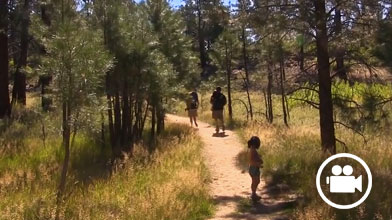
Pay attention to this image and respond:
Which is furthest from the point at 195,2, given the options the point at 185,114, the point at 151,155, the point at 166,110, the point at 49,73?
the point at 49,73

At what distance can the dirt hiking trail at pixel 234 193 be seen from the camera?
891 cm

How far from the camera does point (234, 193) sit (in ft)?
34.4

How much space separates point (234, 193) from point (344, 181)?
101 inches

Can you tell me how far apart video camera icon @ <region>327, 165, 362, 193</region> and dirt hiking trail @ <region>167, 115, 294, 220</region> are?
0.90 meters

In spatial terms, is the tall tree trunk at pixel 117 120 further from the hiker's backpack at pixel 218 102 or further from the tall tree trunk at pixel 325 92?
the tall tree trunk at pixel 325 92

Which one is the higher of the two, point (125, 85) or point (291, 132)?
point (125, 85)

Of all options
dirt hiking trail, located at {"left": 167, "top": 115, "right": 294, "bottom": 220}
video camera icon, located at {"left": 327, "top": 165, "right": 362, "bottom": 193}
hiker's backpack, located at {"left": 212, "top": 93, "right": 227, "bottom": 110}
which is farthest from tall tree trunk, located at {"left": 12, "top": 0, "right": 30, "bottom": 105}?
video camera icon, located at {"left": 327, "top": 165, "right": 362, "bottom": 193}

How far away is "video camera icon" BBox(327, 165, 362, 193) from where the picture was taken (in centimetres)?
825

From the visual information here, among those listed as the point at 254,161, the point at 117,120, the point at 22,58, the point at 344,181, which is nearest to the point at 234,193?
the point at 254,161

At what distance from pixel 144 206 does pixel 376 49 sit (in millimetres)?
5591

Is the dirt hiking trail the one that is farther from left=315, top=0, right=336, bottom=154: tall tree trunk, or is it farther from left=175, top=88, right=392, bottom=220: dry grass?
left=315, top=0, right=336, bottom=154: tall tree trunk

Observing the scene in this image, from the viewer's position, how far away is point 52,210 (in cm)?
816

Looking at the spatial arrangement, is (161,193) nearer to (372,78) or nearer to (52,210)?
(52,210)

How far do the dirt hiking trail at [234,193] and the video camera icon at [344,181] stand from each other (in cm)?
90
